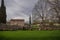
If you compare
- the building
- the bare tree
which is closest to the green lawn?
the bare tree

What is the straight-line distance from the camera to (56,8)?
109ft

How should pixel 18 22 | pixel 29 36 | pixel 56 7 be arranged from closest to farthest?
pixel 29 36
pixel 56 7
pixel 18 22

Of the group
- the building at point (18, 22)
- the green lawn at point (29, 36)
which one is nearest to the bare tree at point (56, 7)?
the green lawn at point (29, 36)

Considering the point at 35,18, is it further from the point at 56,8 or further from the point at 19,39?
the point at 19,39

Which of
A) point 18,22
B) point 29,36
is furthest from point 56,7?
point 18,22

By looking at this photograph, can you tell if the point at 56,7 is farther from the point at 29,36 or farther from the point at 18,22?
the point at 18,22

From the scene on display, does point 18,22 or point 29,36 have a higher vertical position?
point 18,22

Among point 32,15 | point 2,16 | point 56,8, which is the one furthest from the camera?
Result: point 2,16

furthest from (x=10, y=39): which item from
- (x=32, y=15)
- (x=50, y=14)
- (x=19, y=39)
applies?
(x=32, y=15)

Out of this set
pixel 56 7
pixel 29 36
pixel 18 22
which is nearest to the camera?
pixel 29 36

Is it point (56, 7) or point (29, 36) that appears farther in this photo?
point (56, 7)

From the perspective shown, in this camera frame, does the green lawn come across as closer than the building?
Yes

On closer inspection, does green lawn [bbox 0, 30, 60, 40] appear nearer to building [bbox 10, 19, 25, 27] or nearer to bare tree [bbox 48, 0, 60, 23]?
bare tree [bbox 48, 0, 60, 23]

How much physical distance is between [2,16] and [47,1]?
28.5 m
